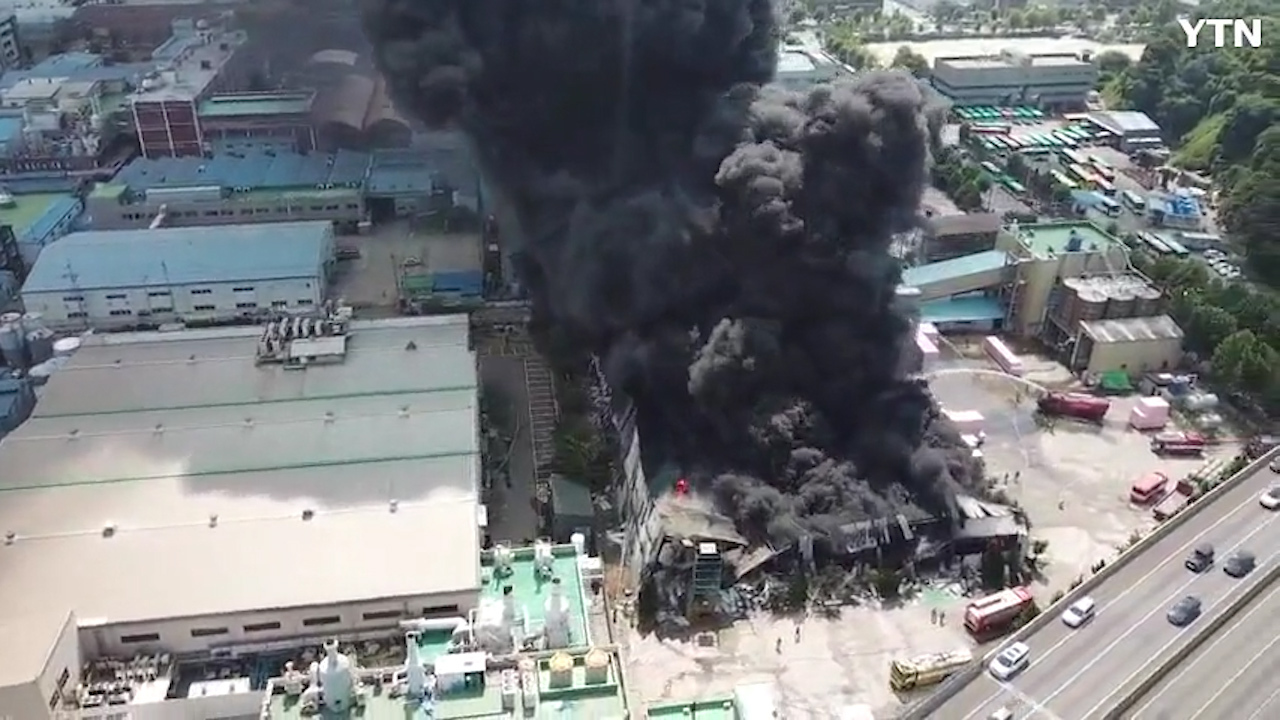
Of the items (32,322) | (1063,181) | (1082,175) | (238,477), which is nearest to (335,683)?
(238,477)

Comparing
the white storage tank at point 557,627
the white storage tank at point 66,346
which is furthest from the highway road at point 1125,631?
the white storage tank at point 66,346

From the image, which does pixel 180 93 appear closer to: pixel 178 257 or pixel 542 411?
pixel 178 257

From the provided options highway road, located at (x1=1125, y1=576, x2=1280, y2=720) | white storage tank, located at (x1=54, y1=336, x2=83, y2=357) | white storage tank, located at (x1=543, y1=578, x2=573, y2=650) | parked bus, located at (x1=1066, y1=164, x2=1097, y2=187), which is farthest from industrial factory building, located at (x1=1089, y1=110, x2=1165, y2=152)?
white storage tank, located at (x1=54, y1=336, x2=83, y2=357)

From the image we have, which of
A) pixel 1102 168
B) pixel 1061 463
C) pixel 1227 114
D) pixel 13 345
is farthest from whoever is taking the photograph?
pixel 1227 114

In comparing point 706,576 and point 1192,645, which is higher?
point 1192,645

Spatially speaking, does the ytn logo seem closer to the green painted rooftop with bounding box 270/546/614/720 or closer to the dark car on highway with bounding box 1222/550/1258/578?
the dark car on highway with bounding box 1222/550/1258/578

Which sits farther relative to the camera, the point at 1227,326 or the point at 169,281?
the point at 169,281

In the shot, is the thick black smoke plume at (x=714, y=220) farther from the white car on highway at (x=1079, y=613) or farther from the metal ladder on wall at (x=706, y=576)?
the white car on highway at (x=1079, y=613)

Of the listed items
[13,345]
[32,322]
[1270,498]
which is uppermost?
[1270,498]
